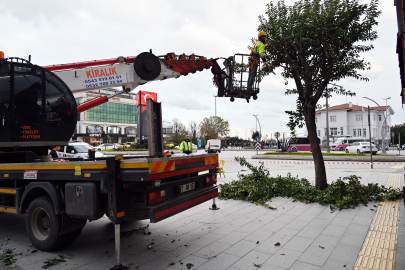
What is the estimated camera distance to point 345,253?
4.18 m

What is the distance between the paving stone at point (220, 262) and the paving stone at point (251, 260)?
0.32 feet

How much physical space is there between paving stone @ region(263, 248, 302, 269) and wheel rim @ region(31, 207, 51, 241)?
3.41 metres

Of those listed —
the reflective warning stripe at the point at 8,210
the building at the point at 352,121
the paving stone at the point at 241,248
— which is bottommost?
the paving stone at the point at 241,248

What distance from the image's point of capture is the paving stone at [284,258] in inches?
152

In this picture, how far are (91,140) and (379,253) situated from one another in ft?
280

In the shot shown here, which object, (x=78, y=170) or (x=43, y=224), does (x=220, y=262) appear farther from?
(x=43, y=224)

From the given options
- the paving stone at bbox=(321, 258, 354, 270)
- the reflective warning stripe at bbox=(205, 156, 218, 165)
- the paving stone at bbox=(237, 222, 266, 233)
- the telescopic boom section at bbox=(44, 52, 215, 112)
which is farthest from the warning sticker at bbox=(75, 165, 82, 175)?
the paving stone at bbox=(321, 258, 354, 270)

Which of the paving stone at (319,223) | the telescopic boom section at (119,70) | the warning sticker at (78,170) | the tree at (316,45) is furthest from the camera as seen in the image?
the tree at (316,45)

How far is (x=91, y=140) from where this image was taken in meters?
82.1

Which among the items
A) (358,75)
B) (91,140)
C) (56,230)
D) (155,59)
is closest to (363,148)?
(358,75)

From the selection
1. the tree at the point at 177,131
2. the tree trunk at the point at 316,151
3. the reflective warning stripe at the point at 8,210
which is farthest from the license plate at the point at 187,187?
the tree at the point at 177,131

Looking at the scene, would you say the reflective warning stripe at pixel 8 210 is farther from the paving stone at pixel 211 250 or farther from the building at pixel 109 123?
the building at pixel 109 123

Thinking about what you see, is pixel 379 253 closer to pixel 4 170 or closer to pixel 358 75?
pixel 358 75

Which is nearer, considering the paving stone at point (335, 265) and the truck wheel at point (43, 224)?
the paving stone at point (335, 265)
